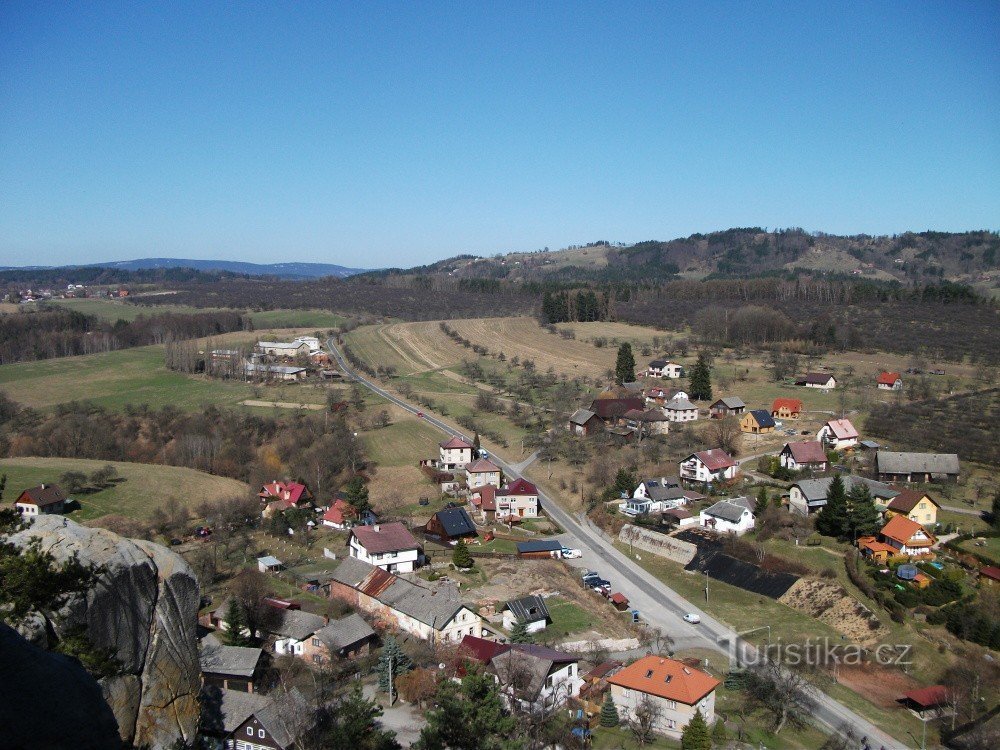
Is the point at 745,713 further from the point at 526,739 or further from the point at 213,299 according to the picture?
the point at 213,299

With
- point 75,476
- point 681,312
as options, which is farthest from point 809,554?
point 681,312

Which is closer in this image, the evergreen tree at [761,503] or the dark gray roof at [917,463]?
the evergreen tree at [761,503]

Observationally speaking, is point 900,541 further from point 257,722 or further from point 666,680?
point 257,722

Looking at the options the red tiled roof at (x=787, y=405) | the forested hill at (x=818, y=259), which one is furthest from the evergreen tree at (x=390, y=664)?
the forested hill at (x=818, y=259)

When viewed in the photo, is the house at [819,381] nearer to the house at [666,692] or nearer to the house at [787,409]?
the house at [787,409]

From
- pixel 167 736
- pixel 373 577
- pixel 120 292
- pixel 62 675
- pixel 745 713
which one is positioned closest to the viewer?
pixel 62 675

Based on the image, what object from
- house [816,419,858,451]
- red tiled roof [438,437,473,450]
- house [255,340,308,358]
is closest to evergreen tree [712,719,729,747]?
house [816,419,858,451]
